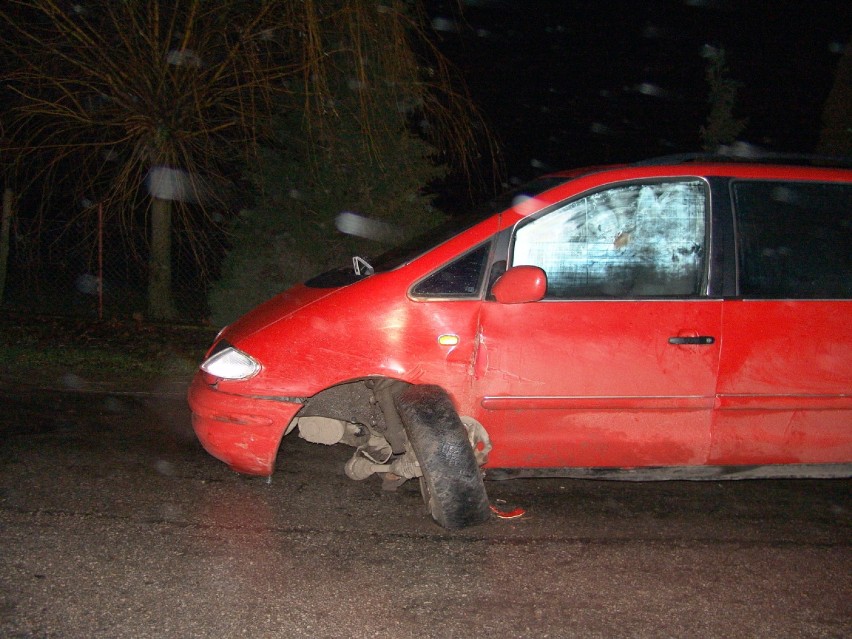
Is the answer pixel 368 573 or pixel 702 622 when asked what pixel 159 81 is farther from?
pixel 702 622

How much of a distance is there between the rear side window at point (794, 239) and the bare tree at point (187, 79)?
12.2 feet

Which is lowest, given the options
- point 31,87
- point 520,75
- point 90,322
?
point 90,322

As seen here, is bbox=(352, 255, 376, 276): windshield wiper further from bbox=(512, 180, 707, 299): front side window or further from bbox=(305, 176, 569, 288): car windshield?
bbox=(512, 180, 707, 299): front side window

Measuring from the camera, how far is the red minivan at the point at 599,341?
12.7 feet

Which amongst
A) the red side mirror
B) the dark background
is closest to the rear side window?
the red side mirror

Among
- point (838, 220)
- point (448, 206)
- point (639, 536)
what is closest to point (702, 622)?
point (639, 536)

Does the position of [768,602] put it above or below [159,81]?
below

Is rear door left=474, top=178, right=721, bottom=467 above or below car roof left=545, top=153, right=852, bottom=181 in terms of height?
below

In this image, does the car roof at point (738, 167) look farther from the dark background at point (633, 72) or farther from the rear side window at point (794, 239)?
the dark background at point (633, 72)

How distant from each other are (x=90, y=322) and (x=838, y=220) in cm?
839

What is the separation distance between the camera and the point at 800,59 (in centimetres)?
2047

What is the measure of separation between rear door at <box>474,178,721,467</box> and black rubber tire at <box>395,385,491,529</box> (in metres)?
0.28

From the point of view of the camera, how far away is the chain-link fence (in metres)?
10.1

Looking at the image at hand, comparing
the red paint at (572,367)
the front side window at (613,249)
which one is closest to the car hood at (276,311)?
the red paint at (572,367)
